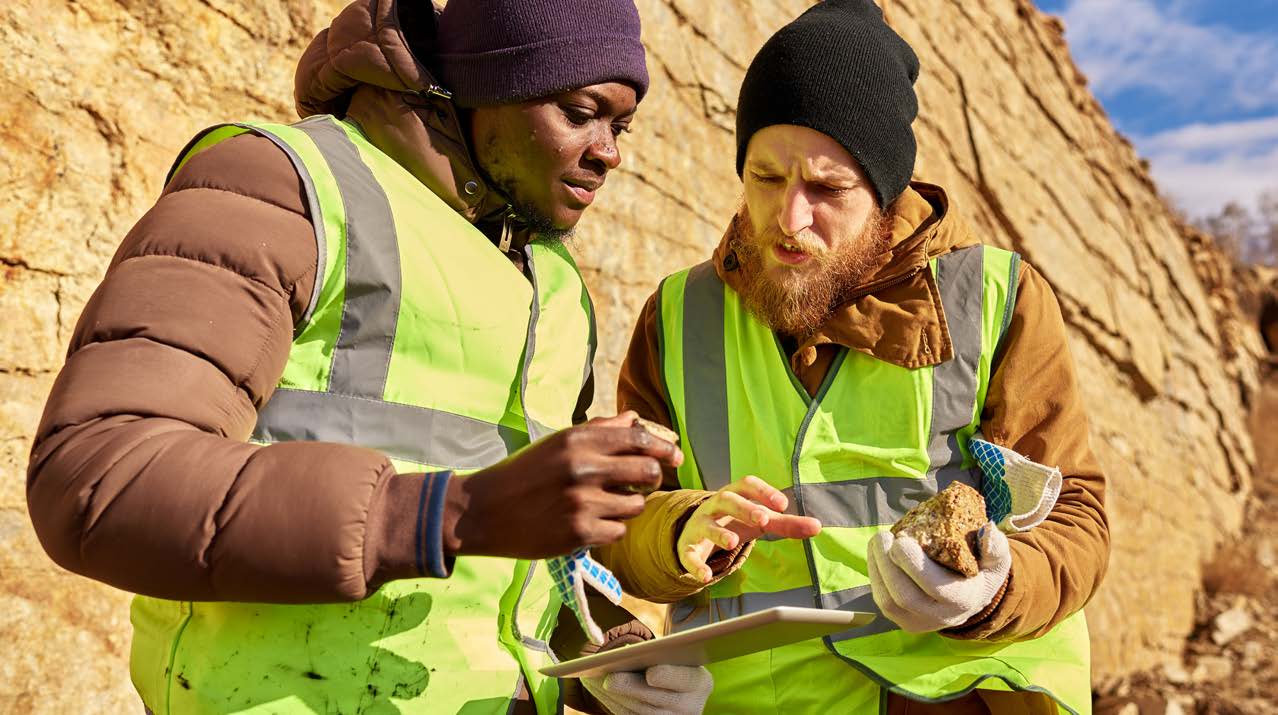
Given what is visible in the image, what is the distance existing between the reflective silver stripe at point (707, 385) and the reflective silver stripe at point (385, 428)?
594 mm

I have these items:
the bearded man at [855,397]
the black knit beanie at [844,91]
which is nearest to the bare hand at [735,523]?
the bearded man at [855,397]

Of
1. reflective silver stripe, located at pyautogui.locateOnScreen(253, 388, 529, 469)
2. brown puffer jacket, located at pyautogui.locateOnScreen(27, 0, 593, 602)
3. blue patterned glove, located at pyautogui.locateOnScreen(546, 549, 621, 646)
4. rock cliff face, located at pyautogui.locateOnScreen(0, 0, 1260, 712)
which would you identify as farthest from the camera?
rock cliff face, located at pyautogui.locateOnScreen(0, 0, 1260, 712)

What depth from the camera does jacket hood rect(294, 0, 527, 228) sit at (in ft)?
5.66

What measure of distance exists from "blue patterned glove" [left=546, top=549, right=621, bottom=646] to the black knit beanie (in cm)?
106

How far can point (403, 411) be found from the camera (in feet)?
5.19

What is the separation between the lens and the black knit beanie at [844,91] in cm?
227

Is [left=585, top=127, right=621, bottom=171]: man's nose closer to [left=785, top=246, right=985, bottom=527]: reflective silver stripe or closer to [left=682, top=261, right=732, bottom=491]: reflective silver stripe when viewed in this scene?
[left=682, top=261, right=732, bottom=491]: reflective silver stripe

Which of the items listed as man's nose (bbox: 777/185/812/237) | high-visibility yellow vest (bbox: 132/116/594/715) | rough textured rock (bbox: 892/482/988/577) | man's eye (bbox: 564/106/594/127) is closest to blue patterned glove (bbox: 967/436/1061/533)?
rough textured rock (bbox: 892/482/988/577)

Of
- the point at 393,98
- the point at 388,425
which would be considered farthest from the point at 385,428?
the point at 393,98

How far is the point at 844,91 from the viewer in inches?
89.8

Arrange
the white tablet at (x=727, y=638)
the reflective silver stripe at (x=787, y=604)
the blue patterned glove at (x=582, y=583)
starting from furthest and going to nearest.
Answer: the reflective silver stripe at (x=787, y=604) → the blue patterned glove at (x=582, y=583) → the white tablet at (x=727, y=638)

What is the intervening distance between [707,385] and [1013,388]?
1.97 feet

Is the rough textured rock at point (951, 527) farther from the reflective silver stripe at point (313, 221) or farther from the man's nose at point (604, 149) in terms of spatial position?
the reflective silver stripe at point (313, 221)

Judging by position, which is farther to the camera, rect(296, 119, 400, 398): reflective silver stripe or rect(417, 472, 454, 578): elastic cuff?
rect(296, 119, 400, 398): reflective silver stripe
